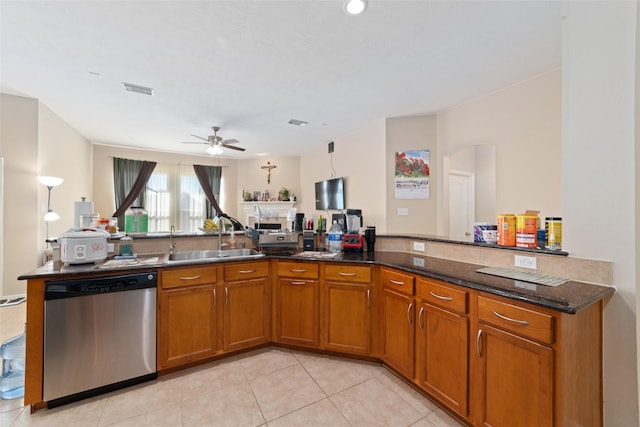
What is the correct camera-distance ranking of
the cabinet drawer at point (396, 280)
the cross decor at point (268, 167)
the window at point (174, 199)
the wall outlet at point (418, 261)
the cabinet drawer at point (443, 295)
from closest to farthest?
the cabinet drawer at point (443, 295) → the cabinet drawer at point (396, 280) → the wall outlet at point (418, 261) → the window at point (174, 199) → the cross decor at point (268, 167)

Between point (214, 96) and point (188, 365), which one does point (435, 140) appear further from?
point (188, 365)

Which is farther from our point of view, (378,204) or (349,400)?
(378,204)

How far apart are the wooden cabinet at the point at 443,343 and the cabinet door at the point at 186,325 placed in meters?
1.71

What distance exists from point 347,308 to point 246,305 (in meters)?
0.94

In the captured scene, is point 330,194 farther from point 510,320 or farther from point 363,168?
point 510,320

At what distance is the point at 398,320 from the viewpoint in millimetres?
2080

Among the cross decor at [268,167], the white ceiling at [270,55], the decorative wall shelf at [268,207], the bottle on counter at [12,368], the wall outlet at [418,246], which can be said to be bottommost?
the bottle on counter at [12,368]

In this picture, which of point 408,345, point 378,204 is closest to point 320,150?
point 378,204

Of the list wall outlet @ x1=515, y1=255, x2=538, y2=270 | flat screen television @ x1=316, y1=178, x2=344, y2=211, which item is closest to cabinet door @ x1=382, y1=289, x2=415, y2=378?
wall outlet @ x1=515, y1=255, x2=538, y2=270

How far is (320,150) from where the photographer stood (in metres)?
5.82

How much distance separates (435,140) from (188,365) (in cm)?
393

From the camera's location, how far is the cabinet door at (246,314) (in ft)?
7.72

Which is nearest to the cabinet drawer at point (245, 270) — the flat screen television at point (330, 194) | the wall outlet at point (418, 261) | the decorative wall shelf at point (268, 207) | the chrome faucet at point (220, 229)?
the chrome faucet at point (220, 229)

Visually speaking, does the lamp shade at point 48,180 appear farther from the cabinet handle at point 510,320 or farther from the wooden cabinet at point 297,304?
the cabinet handle at point 510,320
